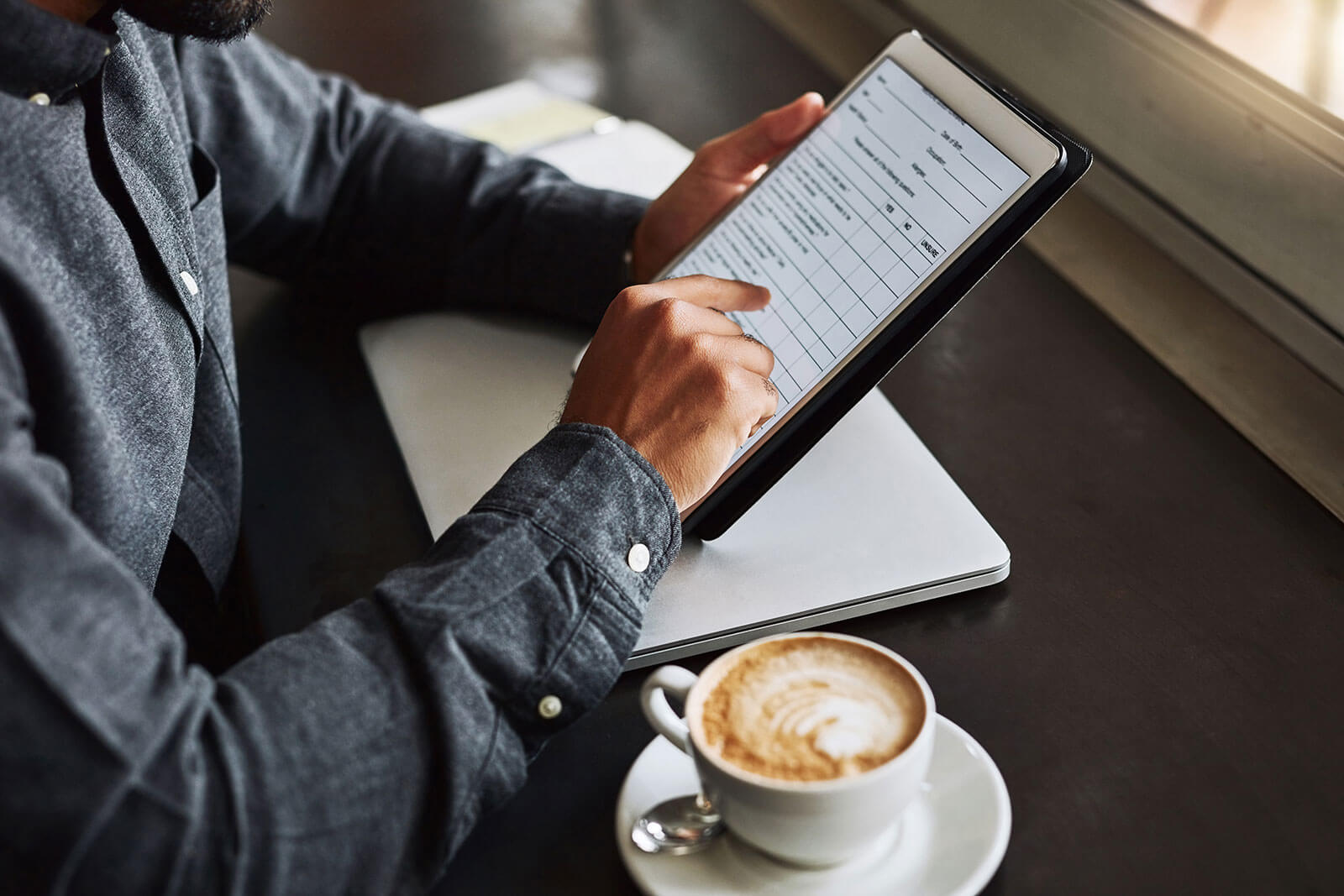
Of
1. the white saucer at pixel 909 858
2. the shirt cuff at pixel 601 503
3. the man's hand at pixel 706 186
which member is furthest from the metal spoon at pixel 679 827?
the man's hand at pixel 706 186

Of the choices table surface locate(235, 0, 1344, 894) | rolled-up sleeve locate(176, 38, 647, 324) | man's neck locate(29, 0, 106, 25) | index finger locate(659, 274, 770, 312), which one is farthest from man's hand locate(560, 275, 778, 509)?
man's neck locate(29, 0, 106, 25)

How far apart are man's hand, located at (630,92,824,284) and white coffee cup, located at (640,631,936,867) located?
0.48 m

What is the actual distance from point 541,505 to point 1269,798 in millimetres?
369

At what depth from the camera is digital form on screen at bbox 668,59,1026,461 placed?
0.67 meters

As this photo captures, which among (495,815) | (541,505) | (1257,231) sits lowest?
(495,815)

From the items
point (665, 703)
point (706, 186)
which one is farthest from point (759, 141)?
point (665, 703)

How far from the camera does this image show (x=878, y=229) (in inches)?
27.7

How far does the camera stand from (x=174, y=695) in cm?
49

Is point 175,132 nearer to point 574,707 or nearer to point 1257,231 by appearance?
point 574,707

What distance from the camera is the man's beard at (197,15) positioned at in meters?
0.69

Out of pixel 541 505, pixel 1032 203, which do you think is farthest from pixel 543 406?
pixel 1032 203

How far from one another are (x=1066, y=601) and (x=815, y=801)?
0.26 m

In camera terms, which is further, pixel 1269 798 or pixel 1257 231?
pixel 1257 231

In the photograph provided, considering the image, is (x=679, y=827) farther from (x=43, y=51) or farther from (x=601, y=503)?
(x=43, y=51)
